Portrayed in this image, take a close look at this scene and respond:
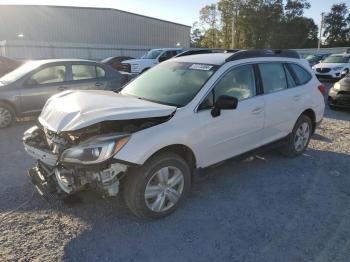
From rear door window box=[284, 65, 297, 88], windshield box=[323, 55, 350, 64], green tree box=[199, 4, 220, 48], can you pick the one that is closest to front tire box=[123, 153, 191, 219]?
rear door window box=[284, 65, 297, 88]

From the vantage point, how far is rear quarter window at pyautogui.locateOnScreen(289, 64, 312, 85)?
558 centimetres

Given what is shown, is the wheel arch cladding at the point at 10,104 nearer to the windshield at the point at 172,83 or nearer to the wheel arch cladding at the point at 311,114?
the windshield at the point at 172,83

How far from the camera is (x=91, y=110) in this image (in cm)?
356

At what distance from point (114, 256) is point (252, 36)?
205 ft

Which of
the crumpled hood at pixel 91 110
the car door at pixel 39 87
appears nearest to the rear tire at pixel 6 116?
the car door at pixel 39 87

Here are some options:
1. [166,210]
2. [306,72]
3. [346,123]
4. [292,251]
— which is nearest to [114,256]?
[166,210]

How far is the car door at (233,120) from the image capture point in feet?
13.1

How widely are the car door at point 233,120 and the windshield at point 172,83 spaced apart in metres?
0.22

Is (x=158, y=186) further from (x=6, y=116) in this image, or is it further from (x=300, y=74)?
(x=6, y=116)

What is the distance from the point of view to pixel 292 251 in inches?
127

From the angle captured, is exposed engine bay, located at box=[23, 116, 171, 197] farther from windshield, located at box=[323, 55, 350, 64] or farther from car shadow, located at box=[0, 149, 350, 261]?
windshield, located at box=[323, 55, 350, 64]

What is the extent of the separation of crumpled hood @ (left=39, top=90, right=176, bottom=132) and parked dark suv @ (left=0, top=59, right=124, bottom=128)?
3807 mm

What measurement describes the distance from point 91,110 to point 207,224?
5.76ft

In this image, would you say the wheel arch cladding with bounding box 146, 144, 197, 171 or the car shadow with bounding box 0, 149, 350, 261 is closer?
the car shadow with bounding box 0, 149, 350, 261
